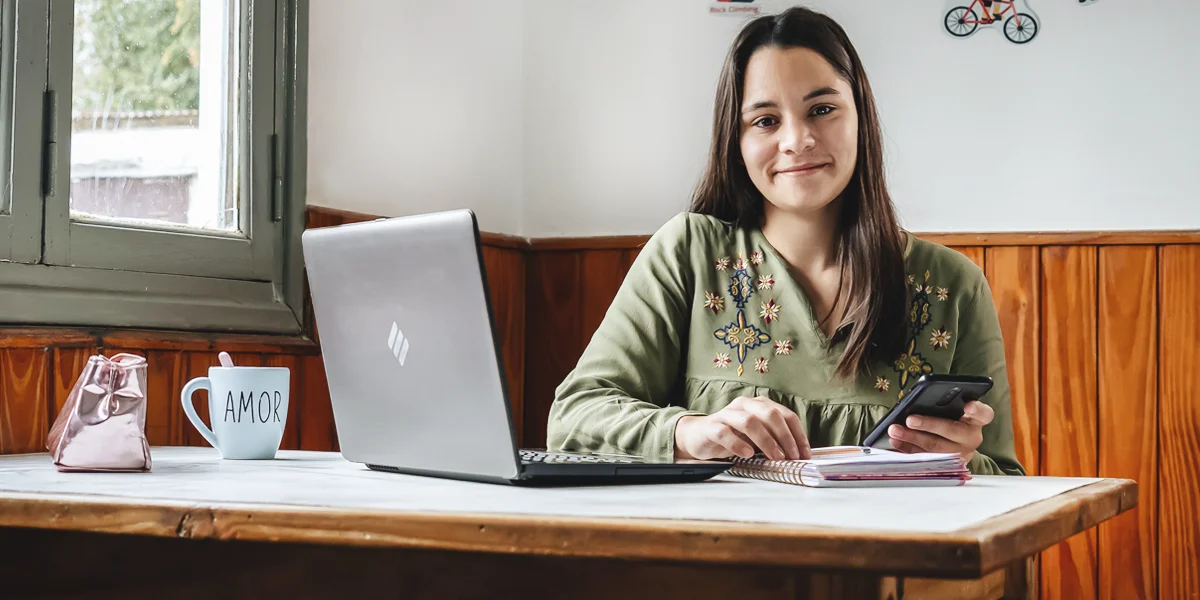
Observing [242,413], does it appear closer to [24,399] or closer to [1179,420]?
[24,399]

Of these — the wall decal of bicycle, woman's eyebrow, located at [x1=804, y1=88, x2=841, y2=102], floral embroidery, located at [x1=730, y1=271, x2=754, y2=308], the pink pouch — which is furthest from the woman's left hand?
the wall decal of bicycle

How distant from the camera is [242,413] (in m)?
1.30

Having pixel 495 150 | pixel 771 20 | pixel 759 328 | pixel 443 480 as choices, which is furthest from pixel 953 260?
pixel 495 150

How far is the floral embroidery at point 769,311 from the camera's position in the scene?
164 centimetres

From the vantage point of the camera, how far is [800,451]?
1.07 m

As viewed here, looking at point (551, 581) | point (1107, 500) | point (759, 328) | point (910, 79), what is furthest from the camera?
point (910, 79)

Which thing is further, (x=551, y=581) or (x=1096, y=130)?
(x=1096, y=130)

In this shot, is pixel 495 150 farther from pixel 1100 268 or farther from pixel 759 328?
pixel 1100 268

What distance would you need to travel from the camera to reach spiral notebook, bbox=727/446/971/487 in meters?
0.95

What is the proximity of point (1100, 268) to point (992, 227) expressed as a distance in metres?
0.21

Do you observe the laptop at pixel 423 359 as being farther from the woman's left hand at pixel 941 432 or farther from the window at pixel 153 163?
the window at pixel 153 163

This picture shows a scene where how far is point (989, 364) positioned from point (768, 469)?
2.28 ft

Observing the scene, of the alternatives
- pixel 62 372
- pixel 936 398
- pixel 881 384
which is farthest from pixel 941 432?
pixel 62 372

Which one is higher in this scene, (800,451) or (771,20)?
(771,20)
